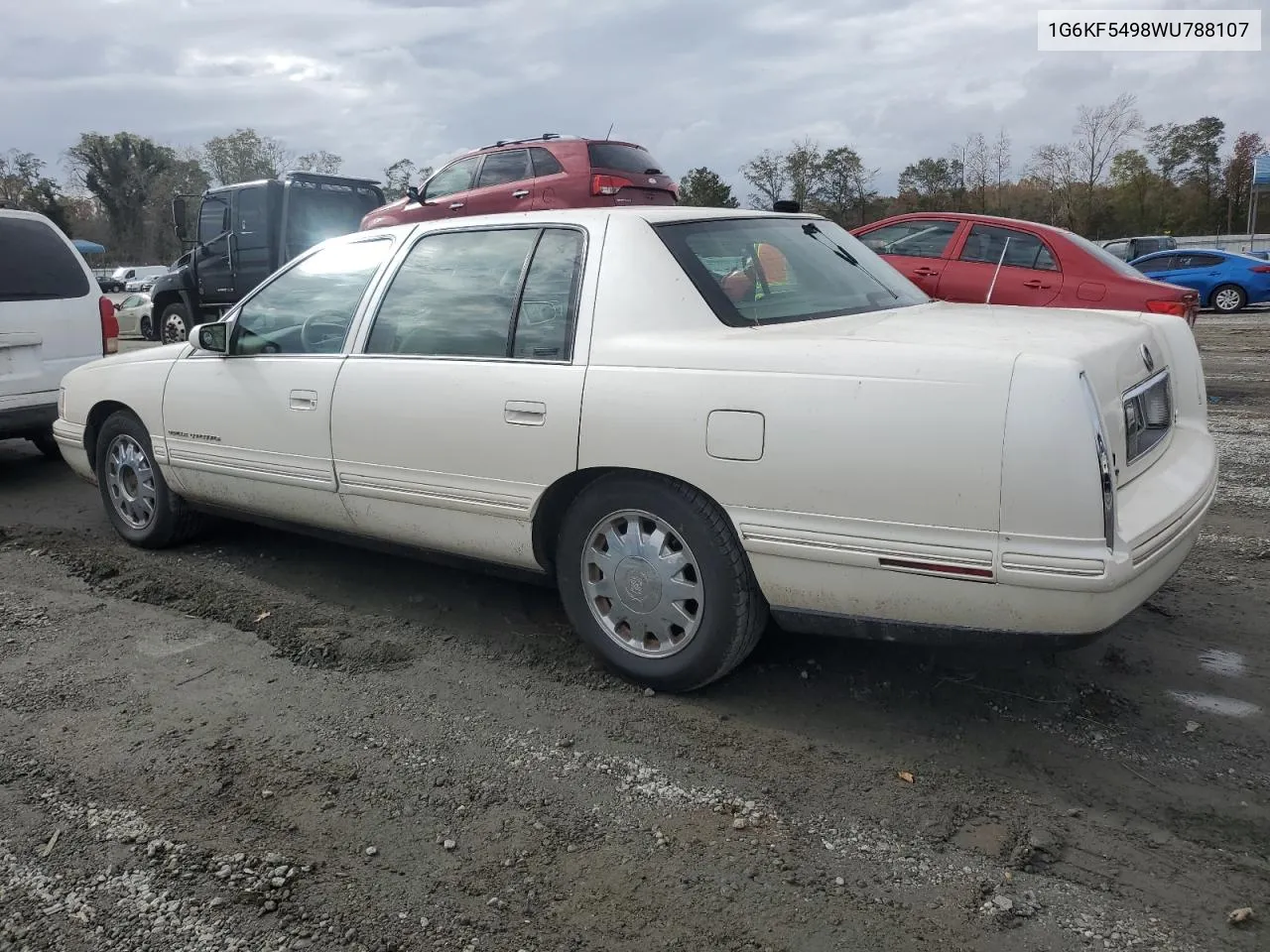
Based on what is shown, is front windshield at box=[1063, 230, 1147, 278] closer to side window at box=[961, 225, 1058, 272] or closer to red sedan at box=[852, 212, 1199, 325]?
red sedan at box=[852, 212, 1199, 325]

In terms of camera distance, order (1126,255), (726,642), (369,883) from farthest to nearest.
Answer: (1126,255)
(726,642)
(369,883)

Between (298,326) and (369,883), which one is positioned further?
(298,326)

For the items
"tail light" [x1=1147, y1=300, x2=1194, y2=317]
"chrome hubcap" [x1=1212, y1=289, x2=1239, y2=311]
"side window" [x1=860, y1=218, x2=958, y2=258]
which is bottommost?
"tail light" [x1=1147, y1=300, x2=1194, y2=317]

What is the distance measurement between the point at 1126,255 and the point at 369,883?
2560cm

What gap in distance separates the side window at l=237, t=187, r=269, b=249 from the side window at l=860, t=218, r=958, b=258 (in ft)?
24.8

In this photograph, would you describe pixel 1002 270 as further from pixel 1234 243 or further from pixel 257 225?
pixel 1234 243

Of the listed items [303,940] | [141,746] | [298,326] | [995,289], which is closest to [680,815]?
[303,940]

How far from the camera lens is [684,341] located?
336 centimetres

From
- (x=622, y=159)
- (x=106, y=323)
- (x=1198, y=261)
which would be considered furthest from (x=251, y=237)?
(x=1198, y=261)

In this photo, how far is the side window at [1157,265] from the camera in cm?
2106

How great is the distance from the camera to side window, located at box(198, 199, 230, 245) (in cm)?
1361

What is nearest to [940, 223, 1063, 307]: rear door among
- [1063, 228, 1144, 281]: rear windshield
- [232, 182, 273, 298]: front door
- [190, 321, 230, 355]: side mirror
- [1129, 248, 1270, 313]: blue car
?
[1063, 228, 1144, 281]: rear windshield

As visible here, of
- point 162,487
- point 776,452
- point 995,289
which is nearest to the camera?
point 776,452

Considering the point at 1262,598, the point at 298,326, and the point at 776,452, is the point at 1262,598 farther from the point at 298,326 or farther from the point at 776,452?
the point at 298,326
